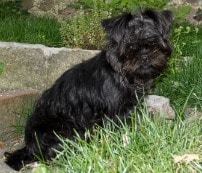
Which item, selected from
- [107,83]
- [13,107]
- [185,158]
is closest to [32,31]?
[13,107]

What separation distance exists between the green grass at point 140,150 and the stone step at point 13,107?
2400 mm

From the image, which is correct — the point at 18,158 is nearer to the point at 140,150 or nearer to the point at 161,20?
the point at 161,20

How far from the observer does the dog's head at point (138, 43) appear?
5.66 metres

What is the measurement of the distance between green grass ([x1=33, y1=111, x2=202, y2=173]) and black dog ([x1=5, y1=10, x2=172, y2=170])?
76 cm

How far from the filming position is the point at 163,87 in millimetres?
8133

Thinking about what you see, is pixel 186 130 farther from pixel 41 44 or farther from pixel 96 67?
pixel 41 44

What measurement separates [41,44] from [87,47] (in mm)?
609

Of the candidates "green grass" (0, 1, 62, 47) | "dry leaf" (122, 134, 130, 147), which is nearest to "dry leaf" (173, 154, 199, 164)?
"dry leaf" (122, 134, 130, 147)

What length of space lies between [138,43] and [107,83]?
709 millimetres

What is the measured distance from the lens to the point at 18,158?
6684 mm

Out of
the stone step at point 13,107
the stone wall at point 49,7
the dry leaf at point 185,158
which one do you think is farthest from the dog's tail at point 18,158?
the stone wall at point 49,7

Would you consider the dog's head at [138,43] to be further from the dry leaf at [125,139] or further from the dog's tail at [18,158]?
the dog's tail at [18,158]

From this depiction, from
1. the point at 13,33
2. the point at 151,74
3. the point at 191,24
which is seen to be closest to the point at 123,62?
the point at 151,74

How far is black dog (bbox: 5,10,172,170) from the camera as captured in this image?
5727mm
